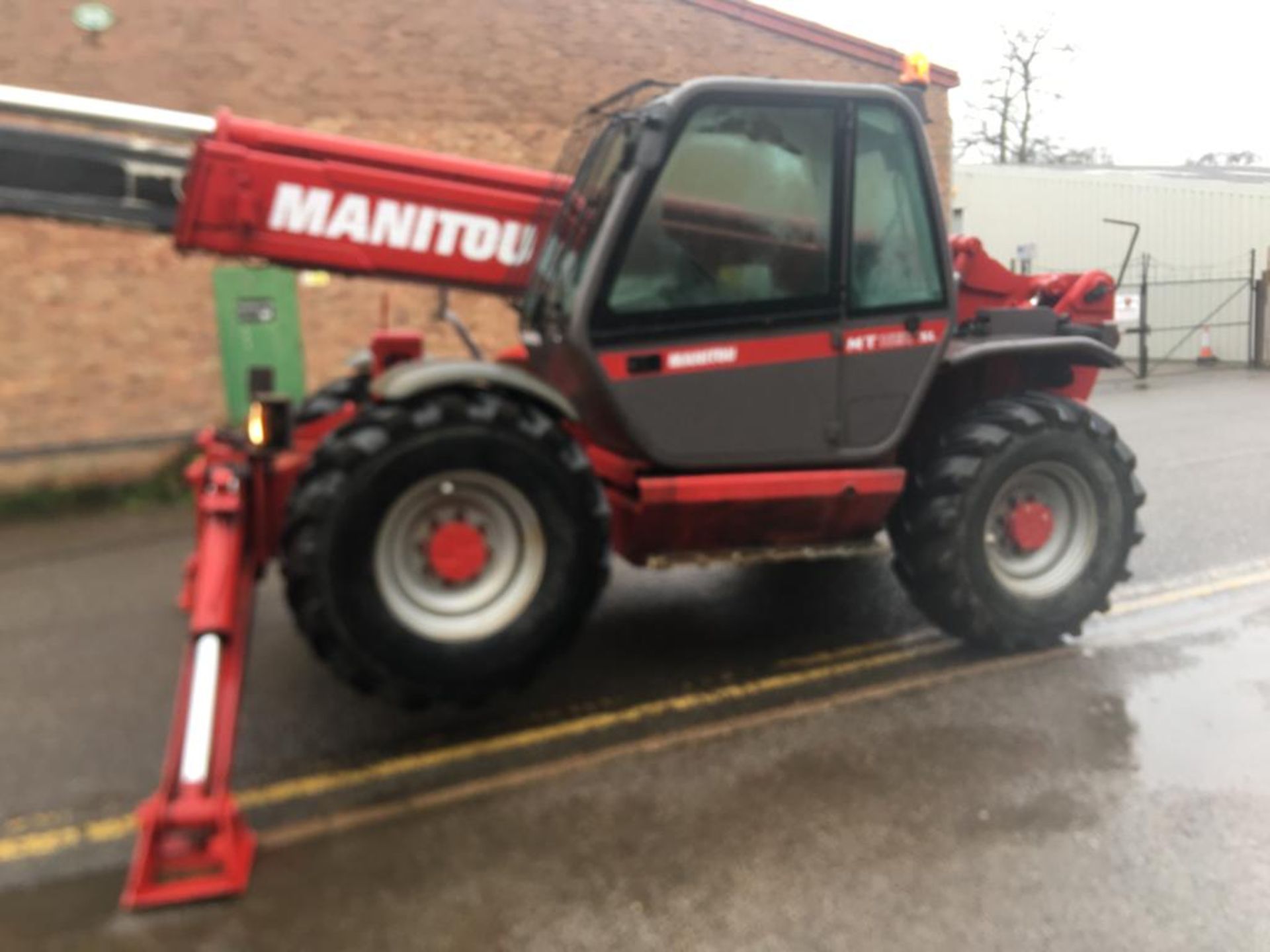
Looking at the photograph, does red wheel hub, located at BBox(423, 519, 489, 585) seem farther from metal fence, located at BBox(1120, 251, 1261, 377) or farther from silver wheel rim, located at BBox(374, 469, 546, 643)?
metal fence, located at BBox(1120, 251, 1261, 377)

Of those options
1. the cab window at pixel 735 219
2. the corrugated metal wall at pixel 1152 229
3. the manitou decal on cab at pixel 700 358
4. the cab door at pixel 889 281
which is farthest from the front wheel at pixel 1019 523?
the corrugated metal wall at pixel 1152 229

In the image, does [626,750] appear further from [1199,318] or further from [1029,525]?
[1199,318]

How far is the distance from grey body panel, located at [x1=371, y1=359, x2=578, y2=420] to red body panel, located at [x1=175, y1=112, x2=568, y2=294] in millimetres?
561

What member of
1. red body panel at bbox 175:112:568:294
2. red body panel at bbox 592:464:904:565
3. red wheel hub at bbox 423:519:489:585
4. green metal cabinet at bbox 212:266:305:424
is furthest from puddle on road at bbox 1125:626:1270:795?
green metal cabinet at bbox 212:266:305:424

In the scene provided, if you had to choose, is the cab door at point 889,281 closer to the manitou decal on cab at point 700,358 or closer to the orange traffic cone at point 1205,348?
the manitou decal on cab at point 700,358

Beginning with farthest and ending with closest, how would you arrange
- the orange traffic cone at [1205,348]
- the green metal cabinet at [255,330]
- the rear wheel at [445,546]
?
the orange traffic cone at [1205,348]
the green metal cabinet at [255,330]
the rear wheel at [445,546]

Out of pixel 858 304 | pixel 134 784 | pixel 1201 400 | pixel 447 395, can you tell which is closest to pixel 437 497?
pixel 447 395

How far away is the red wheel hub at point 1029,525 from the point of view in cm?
533

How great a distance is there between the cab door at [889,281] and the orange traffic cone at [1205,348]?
21334 mm

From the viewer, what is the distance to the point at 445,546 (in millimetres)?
4207

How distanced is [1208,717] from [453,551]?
3.17 metres

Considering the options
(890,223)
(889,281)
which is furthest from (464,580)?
(890,223)

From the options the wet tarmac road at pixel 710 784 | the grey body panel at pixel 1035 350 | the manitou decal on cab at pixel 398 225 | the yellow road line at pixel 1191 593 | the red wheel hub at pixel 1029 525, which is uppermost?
the manitou decal on cab at pixel 398 225

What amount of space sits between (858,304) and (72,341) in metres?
7.92
